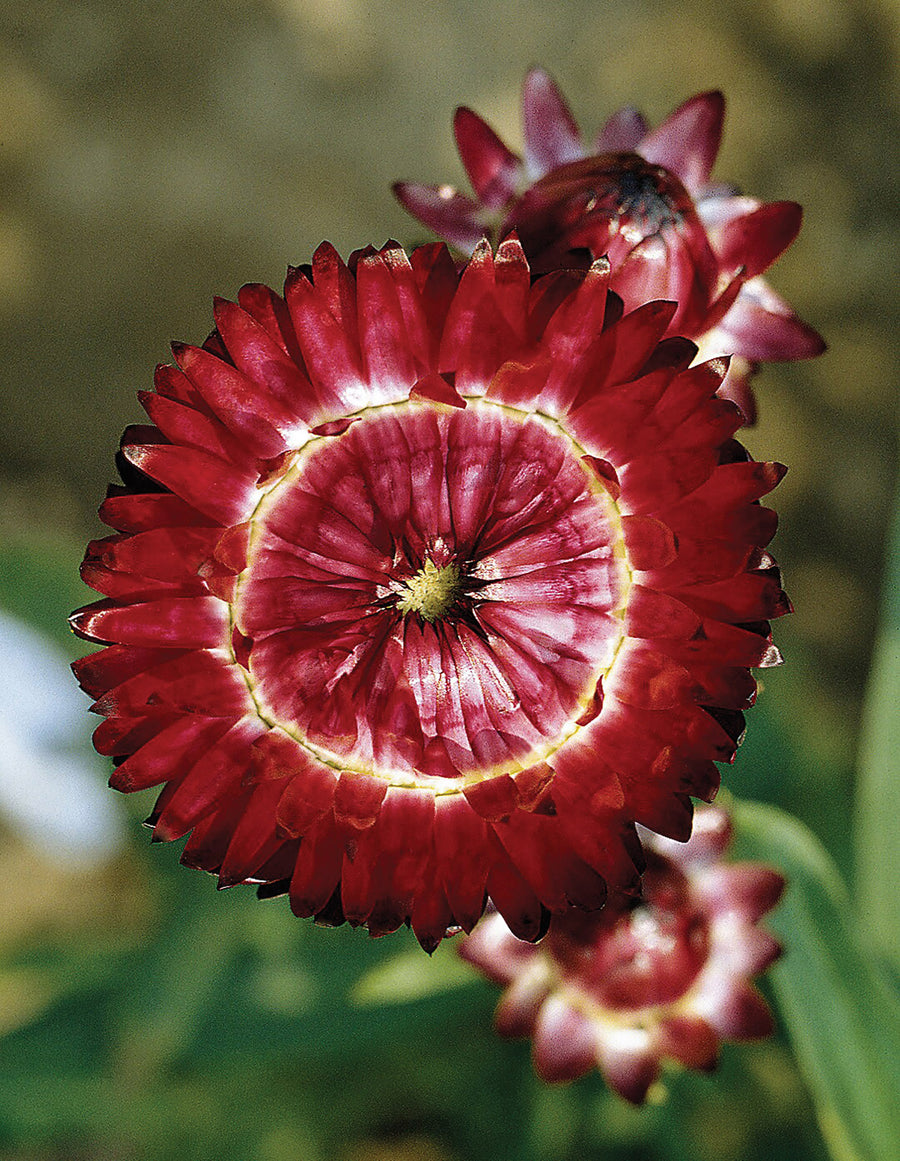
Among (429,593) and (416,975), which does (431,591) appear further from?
(416,975)

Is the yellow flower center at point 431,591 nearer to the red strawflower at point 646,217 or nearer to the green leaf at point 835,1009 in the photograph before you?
Result: the red strawflower at point 646,217

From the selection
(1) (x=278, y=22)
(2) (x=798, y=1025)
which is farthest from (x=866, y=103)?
(2) (x=798, y=1025)

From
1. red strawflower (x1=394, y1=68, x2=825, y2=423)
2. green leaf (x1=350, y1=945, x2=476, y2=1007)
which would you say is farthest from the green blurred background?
red strawflower (x1=394, y1=68, x2=825, y2=423)

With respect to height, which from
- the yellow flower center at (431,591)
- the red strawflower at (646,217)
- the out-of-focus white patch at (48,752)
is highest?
the red strawflower at (646,217)

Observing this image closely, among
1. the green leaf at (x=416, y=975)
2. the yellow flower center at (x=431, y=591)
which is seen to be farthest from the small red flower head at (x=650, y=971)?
the yellow flower center at (x=431, y=591)

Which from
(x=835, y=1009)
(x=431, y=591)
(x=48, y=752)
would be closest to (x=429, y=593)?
(x=431, y=591)

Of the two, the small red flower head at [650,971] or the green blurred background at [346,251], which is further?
the green blurred background at [346,251]

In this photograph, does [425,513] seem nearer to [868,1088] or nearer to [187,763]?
[187,763]

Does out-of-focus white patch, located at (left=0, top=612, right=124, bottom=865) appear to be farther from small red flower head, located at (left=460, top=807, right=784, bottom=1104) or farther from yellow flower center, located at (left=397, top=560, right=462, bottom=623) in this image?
yellow flower center, located at (left=397, top=560, right=462, bottom=623)
